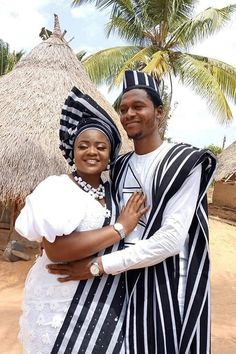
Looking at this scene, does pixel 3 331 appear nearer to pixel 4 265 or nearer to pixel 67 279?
pixel 4 265

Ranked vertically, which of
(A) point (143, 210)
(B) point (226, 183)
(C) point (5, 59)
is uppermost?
(C) point (5, 59)

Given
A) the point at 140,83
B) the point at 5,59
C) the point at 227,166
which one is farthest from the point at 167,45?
the point at 140,83

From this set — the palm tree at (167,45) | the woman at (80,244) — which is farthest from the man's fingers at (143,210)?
the palm tree at (167,45)

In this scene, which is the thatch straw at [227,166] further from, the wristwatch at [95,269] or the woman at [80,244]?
the wristwatch at [95,269]

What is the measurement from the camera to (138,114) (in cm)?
157

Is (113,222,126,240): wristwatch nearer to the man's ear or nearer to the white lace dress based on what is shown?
the white lace dress

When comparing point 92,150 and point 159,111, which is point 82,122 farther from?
point 159,111

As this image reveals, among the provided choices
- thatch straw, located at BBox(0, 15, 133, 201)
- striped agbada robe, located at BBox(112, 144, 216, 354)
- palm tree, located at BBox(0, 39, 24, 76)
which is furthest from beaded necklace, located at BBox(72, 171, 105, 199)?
palm tree, located at BBox(0, 39, 24, 76)

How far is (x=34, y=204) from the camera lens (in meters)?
1.43

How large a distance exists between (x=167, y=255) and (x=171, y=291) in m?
0.14

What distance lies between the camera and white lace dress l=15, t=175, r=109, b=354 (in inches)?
55.8

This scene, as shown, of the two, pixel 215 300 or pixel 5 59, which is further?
pixel 5 59

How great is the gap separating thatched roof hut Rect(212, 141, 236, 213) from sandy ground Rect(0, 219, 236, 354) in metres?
3.57

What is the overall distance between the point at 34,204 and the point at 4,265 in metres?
5.32
